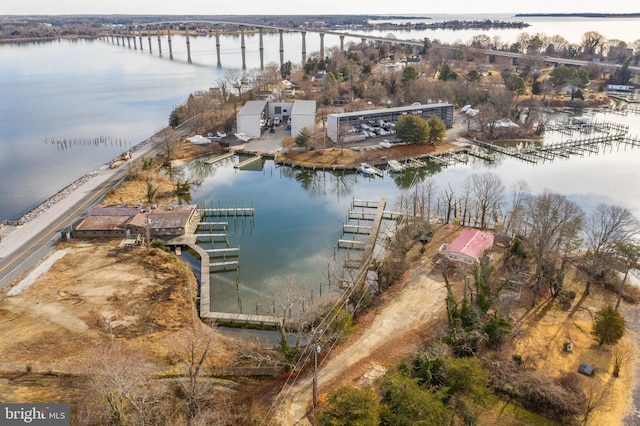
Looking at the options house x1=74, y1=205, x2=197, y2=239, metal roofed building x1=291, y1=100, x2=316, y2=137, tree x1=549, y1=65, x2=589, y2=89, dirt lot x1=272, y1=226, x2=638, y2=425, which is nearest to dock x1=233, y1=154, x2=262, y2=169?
metal roofed building x1=291, y1=100, x2=316, y2=137

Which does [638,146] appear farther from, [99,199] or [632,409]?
[99,199]

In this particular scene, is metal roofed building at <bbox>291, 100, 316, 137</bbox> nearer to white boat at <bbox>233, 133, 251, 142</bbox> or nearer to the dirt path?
white boat at <bbox>233, 133, 251, 142</bbox>

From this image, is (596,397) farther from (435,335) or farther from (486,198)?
(486,198)

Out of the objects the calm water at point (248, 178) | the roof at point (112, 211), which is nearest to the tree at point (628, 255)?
the calm water at point (248, 178)

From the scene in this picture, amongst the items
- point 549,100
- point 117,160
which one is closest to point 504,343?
point 117,160

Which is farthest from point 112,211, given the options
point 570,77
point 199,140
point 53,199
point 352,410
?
point 570,77

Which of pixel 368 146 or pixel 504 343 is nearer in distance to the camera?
pixel 504 343

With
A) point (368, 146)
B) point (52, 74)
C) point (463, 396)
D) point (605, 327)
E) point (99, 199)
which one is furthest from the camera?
point (52, 74)
